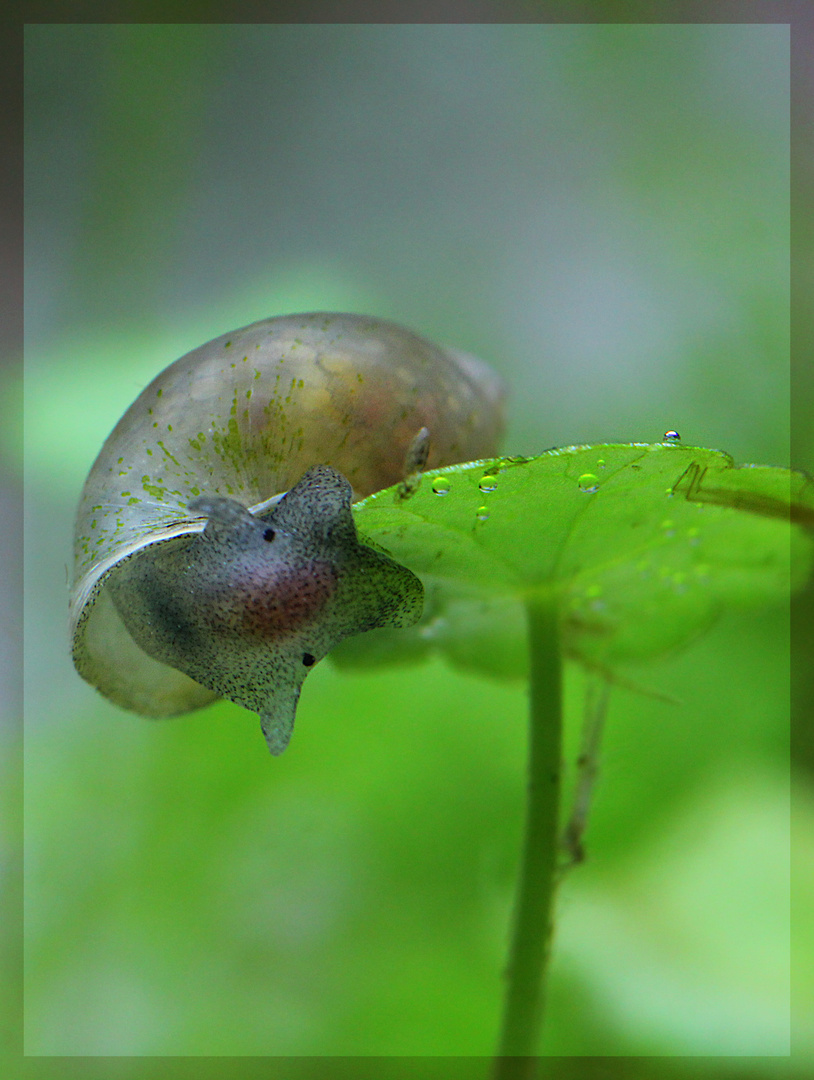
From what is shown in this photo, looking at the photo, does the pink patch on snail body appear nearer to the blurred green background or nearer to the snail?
the snail

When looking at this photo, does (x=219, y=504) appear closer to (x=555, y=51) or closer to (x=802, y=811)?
(x=802, y=811)

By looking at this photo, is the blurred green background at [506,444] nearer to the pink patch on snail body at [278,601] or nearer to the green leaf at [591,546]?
the green leaf at [591,546]

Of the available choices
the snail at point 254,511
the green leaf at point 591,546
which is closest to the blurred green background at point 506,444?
the green leaf at point 591,546

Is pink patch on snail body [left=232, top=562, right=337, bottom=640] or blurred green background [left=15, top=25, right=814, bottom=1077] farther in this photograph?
blurred green background [left=15, top=25, right=814, bottom=1077]

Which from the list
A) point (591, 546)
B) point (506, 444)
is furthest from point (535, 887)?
point (506, 444)

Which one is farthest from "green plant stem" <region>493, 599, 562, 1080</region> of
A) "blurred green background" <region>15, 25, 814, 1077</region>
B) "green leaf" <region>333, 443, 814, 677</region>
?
"blurred green background" <region>15, 25, 814, 1077</region>
